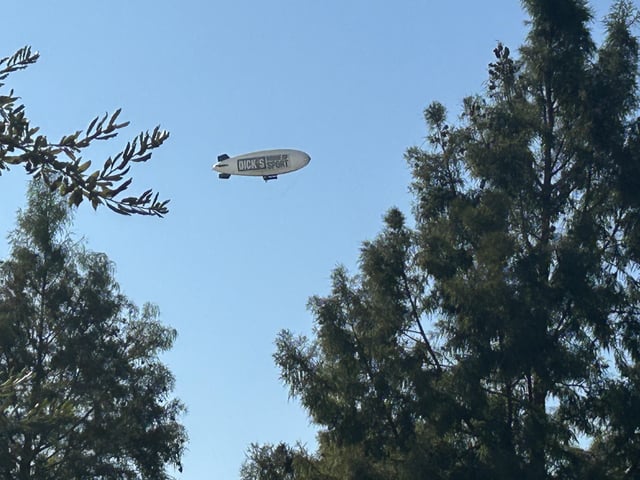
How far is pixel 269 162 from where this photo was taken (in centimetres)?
3594

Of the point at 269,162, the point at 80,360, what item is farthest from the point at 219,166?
the point at 80,360

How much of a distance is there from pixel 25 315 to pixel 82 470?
3.83 meters

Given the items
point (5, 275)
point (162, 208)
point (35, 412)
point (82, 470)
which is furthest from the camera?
point (5, 275)

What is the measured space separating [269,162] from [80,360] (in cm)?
1082

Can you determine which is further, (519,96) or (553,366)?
(519,96)

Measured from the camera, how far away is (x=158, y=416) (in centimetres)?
2758

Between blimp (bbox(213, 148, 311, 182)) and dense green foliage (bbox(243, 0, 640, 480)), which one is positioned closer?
dense green foliage (bbox(243, 0, 640, 480))

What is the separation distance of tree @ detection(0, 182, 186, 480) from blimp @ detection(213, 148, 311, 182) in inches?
316

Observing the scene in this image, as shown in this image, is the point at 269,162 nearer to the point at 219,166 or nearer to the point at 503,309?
the point at 219,166

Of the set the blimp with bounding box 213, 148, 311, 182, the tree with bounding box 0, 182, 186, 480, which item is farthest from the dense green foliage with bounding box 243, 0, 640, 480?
the blimp with bounding box 213, 148, 311, 182

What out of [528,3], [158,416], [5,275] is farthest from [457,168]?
[5,275]

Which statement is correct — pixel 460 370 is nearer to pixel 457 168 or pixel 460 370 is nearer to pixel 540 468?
pixel 540 468

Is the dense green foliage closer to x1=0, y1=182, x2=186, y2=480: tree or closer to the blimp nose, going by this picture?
x1=0, y1=182, x2=186, y2=480: tree

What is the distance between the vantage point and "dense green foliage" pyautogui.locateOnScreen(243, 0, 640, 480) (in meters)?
22.2
